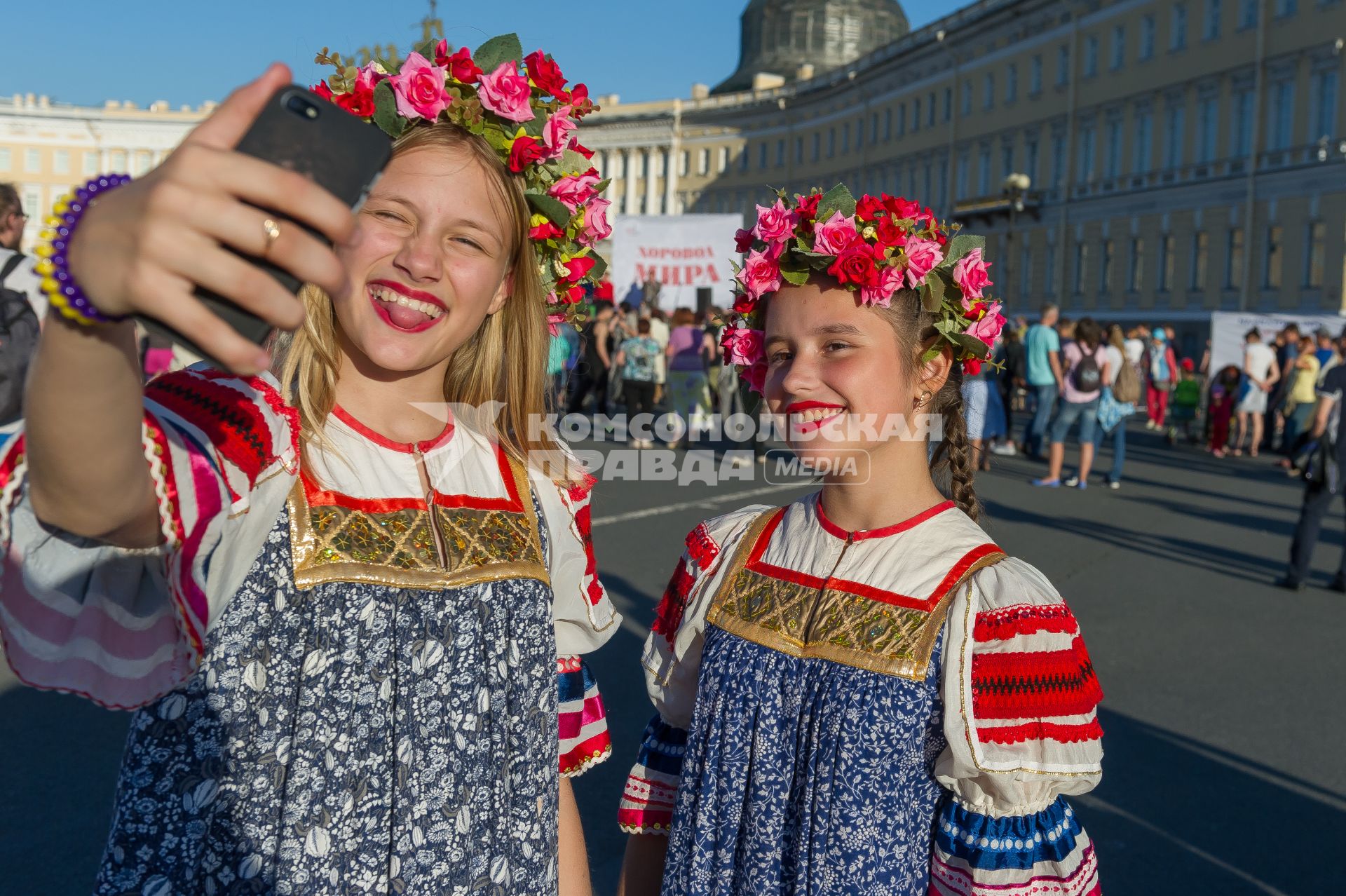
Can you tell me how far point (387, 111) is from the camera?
193 cm

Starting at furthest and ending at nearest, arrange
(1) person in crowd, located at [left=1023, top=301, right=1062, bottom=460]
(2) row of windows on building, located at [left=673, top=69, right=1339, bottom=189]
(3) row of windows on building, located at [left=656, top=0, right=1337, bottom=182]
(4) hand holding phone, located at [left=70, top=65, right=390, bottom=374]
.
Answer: (3) row of windows on building, located at [left=656, top=0, right=1337, bottom=182] < (2) row of windows on building, located at [left=673, top=69, right=1339, bottom=189] < (1) person in crowd, located at [left=1023, top=301, right=1062, bottom=460] < (4) hand holding phone, located at [left=70, top=65, right=390, bottom=374]

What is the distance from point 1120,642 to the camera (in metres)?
6.44

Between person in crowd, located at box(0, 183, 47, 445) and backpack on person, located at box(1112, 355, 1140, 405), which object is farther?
backpack on person, located at box(1112, 355, 1140, 405)

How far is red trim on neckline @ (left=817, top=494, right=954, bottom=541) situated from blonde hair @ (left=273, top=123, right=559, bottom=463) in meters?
0.54

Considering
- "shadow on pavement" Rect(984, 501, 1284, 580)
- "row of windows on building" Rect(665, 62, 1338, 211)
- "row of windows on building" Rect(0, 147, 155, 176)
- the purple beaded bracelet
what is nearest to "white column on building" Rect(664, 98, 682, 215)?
"row of windows on building" Rect(665, 62, 1338, 211)

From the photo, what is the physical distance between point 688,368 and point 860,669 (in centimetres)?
1376

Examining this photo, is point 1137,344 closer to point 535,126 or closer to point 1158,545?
point 1158,545

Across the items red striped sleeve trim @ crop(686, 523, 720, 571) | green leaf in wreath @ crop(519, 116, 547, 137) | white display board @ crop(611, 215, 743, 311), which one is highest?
white display board @ crop(611, 215, 743, 311)

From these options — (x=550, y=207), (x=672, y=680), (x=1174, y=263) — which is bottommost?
(x=672, y=680)

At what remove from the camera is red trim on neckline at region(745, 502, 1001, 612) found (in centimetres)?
197

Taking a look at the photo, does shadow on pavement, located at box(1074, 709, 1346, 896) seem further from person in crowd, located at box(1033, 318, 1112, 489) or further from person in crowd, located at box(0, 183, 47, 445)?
person in crowd, located at box(1033, 318, 1112, 489)

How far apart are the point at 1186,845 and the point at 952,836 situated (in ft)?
8.39

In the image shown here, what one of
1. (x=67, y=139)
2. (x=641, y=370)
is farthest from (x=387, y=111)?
(x=67, y=139)

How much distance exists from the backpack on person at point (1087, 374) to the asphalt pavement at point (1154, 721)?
2529mm
